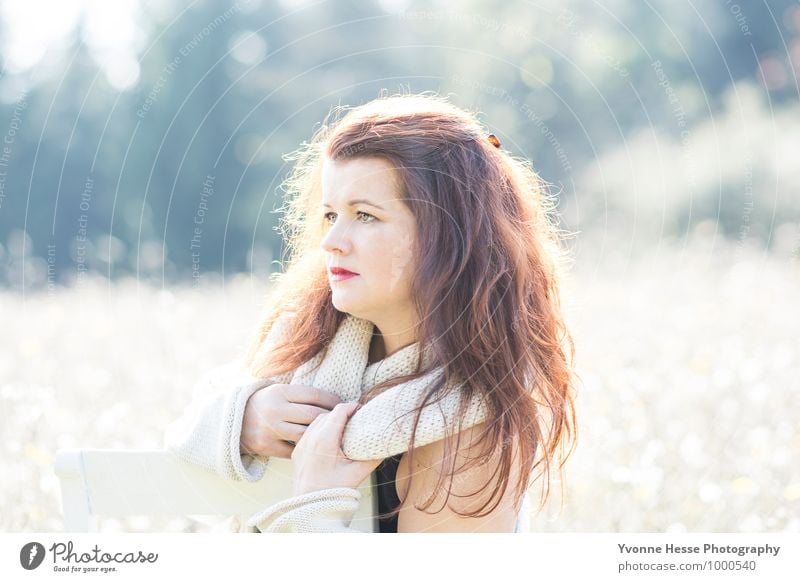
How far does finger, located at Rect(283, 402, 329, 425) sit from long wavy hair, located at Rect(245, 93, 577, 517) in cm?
11

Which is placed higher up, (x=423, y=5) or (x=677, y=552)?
(x=423, y=5)

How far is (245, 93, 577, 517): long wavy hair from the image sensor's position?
176 cm

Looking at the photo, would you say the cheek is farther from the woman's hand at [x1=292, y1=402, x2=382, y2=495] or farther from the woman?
the woman's hand at [x1=292, y1=402, x2=382, y2=495]

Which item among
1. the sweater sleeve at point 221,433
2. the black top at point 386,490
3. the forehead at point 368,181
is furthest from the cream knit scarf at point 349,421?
the forehead at point 368,181

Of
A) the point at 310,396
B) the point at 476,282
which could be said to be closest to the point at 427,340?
the point at 476,282

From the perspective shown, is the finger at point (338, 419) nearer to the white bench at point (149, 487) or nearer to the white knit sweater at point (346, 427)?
the white knit sweater at point (346, 427)

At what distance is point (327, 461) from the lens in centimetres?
174

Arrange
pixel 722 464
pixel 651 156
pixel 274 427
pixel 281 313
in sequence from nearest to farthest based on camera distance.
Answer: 1. pixel 274 427
2. pixel 281 313
3. pixel 722 464
4. pixel 651 156

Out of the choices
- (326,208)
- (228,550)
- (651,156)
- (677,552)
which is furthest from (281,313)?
(651,156)

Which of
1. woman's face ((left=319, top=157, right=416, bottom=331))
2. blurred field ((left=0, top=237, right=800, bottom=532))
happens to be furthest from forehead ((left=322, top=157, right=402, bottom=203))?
blurred field ((left=0, top=237, right=800, bottom=532))

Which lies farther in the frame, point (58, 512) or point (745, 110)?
point (745, 110)

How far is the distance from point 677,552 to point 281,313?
102cm

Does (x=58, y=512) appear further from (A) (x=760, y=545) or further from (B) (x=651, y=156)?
(B) (x=651, y=156)

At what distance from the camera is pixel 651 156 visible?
5051 millimetres
